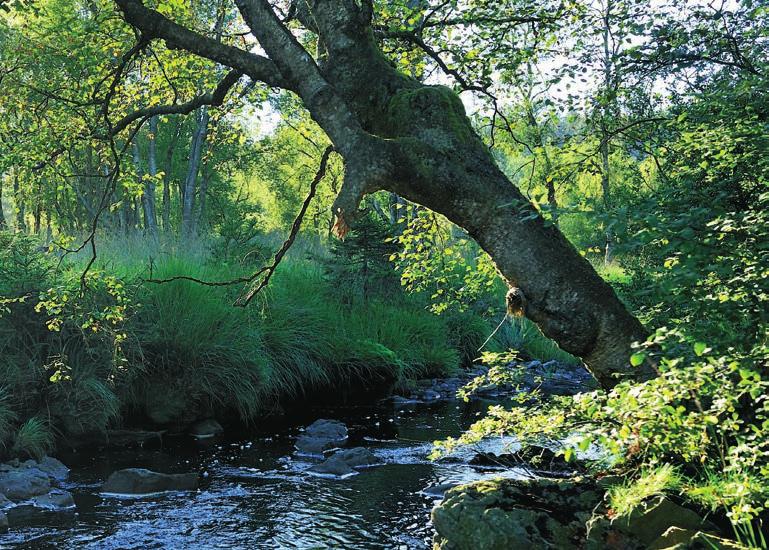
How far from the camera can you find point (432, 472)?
8.36 m

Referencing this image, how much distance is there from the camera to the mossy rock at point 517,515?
4.34 metres

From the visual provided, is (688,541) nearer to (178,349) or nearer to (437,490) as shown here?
(437,490)

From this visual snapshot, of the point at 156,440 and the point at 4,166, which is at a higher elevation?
the point at 4,166

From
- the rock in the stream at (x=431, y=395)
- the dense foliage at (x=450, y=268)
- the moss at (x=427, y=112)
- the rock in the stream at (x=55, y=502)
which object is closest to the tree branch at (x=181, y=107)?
the dense foliage at (x=450, y=268)

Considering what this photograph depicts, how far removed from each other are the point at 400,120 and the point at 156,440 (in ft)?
20.5

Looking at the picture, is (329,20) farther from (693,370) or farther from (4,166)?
(4,166)

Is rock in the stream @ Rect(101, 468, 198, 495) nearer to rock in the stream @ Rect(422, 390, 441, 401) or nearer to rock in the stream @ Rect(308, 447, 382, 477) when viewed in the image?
rock in the stream @ Rect(308, 447, 382, 477)

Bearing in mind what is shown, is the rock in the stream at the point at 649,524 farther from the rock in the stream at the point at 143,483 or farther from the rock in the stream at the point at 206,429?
the rock in the stream at the point at 206,429

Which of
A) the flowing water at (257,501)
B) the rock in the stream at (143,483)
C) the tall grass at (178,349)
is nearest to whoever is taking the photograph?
the flowing water at (257,501)

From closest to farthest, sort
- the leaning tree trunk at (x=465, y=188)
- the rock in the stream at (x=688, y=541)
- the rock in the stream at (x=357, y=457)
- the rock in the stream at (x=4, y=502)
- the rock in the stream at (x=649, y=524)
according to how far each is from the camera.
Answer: the rock in the stream at (x=688, y=541) → the rock in the stream at (x=649, y=524) → the leaning tree trunk at (x=465, y=188) → the rock in the stream at (x=4, y=502) → the rock in the stream at (x=357, y=457)

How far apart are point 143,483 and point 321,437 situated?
2.80 m

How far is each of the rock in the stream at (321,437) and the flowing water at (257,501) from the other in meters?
0.19

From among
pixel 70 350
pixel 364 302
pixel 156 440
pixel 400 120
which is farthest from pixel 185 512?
pixel 364 302

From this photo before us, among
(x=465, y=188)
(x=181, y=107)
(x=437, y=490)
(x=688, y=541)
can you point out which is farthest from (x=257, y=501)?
(x=688, y=541)
